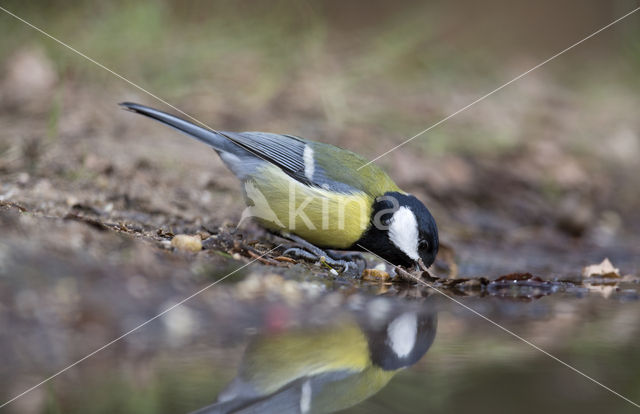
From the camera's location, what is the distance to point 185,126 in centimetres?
296

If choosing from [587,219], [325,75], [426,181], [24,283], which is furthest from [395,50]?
[24,283]

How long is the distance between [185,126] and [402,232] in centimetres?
109

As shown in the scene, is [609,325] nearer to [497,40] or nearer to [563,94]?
[563,94]

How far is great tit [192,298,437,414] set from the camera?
4.33 feet

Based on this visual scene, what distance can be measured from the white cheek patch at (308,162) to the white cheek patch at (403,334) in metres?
1.11

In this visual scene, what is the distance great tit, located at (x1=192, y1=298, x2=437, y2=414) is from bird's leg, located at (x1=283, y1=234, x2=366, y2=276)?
0.97m

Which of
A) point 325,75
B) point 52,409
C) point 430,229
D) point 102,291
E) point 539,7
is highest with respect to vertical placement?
point 539,7

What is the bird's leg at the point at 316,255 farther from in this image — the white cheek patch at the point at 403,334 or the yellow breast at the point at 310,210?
the white cheek patch at the point at 403,334

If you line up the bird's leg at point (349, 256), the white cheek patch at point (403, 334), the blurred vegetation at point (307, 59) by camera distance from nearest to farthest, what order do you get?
the white cheek patch at point (403, 334) < the bird's leg at point (349, 256) < the blurred vegetation at point (307, 59)

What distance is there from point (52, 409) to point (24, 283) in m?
0.63

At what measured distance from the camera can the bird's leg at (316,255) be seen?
9.70 feet

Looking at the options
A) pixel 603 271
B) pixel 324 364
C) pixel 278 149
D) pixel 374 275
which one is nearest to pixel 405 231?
pixel 374 275

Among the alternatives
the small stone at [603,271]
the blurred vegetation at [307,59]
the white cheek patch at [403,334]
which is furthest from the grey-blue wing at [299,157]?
the blurred vegetation at [307,59]

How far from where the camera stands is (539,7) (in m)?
8.23
